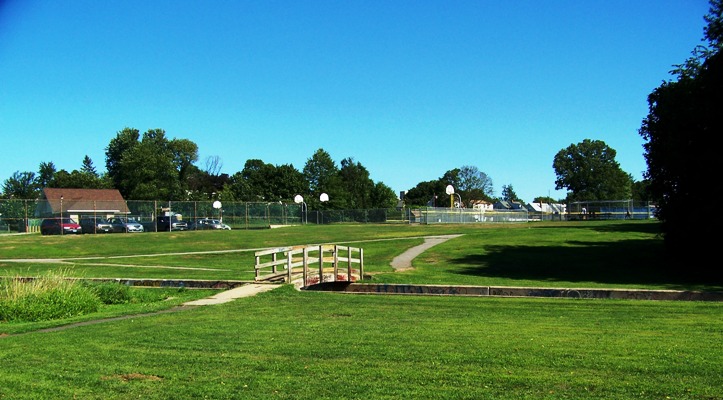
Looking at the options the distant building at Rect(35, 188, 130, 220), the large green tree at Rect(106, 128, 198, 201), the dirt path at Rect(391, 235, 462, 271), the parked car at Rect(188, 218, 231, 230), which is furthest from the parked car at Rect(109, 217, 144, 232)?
the large green tree at Rect(106, 128, 198, 201)

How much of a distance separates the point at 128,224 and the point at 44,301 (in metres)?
48.7

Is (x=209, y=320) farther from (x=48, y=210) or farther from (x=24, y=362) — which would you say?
(x=48, y=210)

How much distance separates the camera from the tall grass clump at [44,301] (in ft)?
43.7

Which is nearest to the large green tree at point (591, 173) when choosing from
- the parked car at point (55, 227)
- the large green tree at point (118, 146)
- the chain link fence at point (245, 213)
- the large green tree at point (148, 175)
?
the chain link fence at point (245, 213)

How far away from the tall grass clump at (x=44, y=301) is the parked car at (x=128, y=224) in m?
46.2

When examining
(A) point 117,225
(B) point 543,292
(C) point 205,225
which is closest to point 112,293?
(B) point 543,292

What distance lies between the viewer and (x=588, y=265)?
2798 centimetres

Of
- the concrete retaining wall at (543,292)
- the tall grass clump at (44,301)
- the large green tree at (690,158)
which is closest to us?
the tall grass clump at (44,301)

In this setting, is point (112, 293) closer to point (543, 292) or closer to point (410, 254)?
point (543, 292)

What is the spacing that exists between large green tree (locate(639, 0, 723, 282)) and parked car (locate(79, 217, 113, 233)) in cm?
4591

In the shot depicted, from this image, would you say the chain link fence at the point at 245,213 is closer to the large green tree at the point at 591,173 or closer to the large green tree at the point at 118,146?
the large green tree at the point at 591,173

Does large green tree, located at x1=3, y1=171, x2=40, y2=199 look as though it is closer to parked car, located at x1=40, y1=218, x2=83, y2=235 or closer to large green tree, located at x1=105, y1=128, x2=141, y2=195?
large green tree, located at x1=105, y1=128, x2=141, y2=195

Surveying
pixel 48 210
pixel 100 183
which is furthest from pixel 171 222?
pixel 100 183

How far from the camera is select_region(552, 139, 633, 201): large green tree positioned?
452 ft
